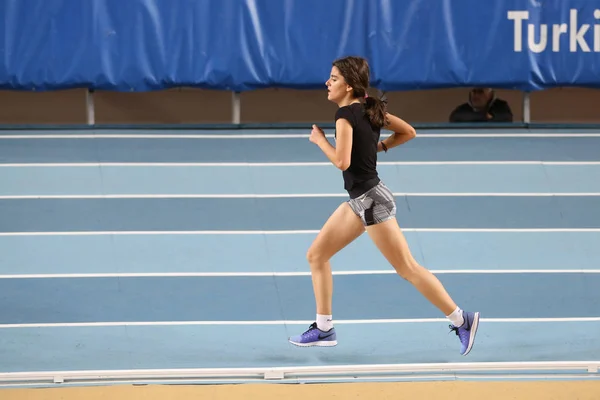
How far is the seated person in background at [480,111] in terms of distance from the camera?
12438 mm

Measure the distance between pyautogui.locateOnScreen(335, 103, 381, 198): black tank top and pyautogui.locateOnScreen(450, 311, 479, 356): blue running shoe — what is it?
92 cm

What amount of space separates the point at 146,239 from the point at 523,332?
10.9ft

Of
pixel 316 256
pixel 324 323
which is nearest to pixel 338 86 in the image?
pixel 316 256

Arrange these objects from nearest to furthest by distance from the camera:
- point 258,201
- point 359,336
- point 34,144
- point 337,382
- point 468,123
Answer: point 337,382 < point 359,336 < point 258,201 < point 34,144 < point 468,123

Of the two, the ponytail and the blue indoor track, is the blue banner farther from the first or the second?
the ponytail

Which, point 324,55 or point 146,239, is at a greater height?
point 324,55

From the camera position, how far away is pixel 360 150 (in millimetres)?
5957

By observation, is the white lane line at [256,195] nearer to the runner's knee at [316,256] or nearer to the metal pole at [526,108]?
the metal pole at [526,108]

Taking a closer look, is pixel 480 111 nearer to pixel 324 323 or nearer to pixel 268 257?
pixel 268 257

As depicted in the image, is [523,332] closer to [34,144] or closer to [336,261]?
[336,261]

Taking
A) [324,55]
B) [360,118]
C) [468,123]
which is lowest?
[468,123]

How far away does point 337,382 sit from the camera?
19.4 feet

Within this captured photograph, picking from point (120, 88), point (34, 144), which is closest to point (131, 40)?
point (120, 88)

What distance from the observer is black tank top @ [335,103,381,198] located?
5.91m
